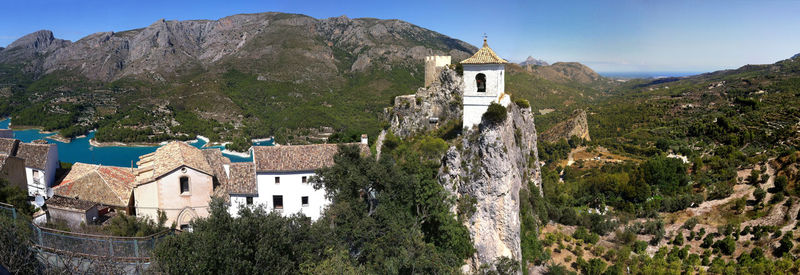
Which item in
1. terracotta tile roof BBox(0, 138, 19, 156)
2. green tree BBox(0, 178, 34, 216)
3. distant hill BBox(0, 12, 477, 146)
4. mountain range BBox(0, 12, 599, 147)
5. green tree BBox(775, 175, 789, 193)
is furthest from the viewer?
distant hill BBox(0, 12, 477, 146)

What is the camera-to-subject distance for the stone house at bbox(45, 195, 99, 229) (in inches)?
832

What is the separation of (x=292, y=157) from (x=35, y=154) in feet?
59.8

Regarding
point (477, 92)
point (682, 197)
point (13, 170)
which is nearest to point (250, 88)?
point (13, 170)

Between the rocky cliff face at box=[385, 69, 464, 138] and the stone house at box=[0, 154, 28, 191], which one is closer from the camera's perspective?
the stone house at box=[0, 154, 28, 191]

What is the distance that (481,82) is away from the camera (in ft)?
84.1

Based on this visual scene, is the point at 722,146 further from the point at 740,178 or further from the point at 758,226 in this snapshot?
the point at 758,226

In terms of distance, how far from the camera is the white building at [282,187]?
24.7 metres

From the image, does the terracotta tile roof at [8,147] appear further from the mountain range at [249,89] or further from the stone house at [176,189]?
the mountain range at [249,89]

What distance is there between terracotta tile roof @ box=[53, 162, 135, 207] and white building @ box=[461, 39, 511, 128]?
22120 millimetres

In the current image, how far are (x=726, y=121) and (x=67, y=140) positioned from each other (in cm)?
14280

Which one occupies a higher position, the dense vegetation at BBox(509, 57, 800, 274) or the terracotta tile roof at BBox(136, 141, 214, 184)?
the terracotta tile roof at BBox(136, 141, 214, 184)

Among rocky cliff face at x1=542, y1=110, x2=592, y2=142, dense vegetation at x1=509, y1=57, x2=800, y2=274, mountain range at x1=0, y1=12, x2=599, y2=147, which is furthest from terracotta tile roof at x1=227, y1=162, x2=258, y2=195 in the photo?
rocky cliff face at x1=542, y1=110, x2=592, y2=142

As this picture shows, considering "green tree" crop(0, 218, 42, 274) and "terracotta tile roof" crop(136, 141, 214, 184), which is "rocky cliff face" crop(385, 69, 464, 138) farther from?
"green tree" crop(0, 218, 42, 274)

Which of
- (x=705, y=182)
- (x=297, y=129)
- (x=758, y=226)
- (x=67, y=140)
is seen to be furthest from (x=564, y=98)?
(x=67, y=140)
